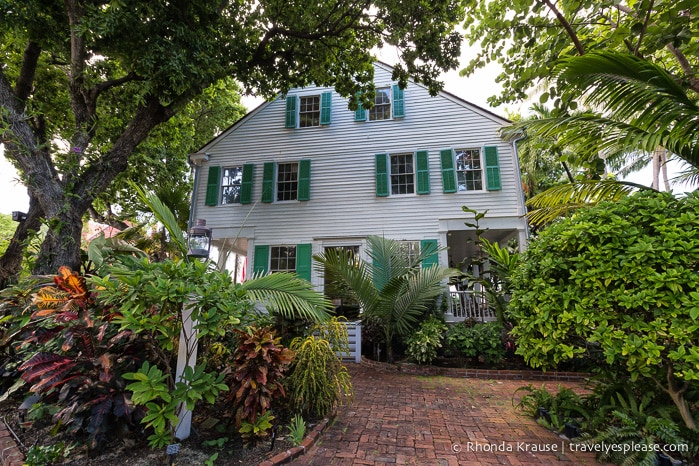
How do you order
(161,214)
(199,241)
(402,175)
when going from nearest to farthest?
(161,214) < (199,241) < (402,175)

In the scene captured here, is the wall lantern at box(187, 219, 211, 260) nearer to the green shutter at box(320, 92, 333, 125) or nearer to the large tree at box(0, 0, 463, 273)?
the large tree at box(0, 0, 463, 273)

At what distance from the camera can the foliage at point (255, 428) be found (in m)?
2.63

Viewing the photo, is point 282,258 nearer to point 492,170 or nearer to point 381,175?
point 381,175

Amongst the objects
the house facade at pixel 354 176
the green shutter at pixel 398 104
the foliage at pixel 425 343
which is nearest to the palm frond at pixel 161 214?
the foliage at pixel 425 343

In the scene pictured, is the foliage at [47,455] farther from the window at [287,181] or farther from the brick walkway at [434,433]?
the window at [287,181]

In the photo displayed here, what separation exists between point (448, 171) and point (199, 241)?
24.1 feet

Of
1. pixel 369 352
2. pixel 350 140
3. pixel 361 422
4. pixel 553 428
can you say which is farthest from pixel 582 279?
pixel 350 140

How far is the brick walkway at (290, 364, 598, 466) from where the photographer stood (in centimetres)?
266

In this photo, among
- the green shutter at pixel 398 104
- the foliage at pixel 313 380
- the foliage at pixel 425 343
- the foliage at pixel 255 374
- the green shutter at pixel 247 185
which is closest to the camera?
the foliage at pixel 255 374

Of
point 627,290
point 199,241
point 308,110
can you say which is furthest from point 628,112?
point 308,110

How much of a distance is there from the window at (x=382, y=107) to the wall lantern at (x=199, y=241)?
7646 mm

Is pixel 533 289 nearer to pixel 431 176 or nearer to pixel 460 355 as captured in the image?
pixel 460 355

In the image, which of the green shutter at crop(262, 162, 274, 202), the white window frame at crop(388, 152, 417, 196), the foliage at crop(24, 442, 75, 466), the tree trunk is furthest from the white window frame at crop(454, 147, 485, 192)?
the tree trunk

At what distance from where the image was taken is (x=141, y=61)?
197 inches
